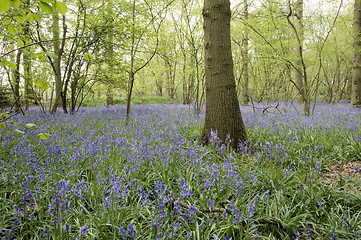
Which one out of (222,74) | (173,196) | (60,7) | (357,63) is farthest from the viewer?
(357,63)

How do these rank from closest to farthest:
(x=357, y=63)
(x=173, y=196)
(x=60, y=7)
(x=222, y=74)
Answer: (x=60, y=7) < (x=173, y=196) < (x=222, y=74) < (x=357, y=63)

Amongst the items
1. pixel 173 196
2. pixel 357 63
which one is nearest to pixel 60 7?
pixel 173 196

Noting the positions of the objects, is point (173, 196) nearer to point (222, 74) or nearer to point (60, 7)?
point (60, 7)

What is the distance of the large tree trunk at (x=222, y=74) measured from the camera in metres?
4.06

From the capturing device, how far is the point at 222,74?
4.08 metres

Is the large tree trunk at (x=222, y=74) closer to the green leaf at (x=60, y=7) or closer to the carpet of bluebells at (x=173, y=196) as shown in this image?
the carpet of bluebells at (x=173, y=196)

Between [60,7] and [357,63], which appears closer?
[60,7]

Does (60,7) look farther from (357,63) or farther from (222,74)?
(357,63)

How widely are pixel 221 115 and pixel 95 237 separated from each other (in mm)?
3061

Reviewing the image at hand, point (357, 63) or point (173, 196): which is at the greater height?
point (357, 63)

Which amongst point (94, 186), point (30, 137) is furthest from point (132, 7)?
point (94, 186)

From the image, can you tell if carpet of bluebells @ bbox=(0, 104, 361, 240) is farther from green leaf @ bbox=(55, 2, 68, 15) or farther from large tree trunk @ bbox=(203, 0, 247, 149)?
green leaf @ bbox=(55, 2, 68, 15)

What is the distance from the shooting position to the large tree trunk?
13.3 feet

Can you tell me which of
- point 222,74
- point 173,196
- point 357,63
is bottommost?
point 173,196
